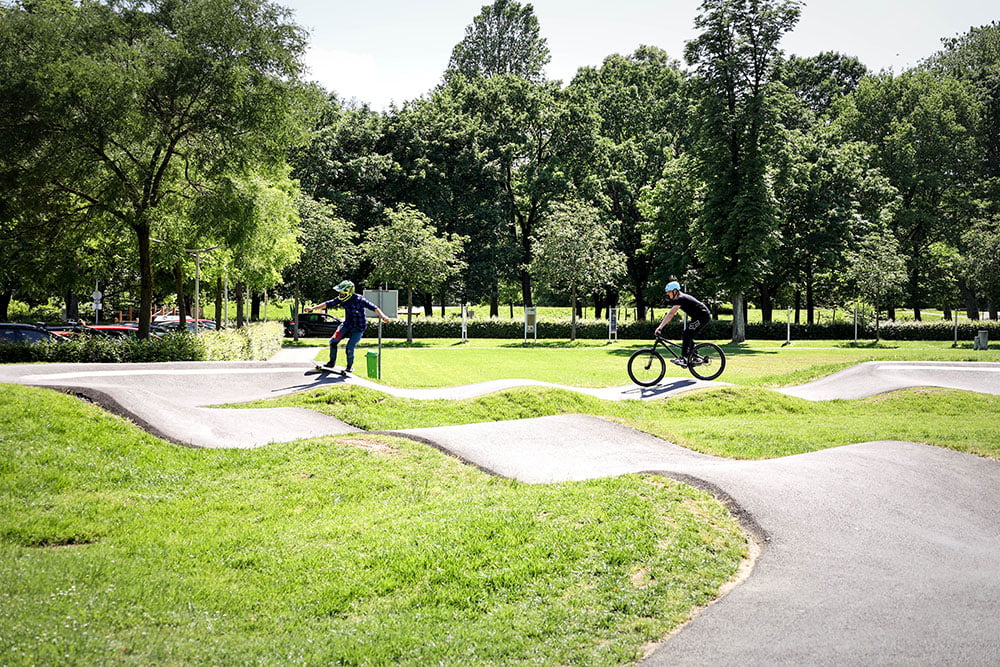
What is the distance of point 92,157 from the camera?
20.3m

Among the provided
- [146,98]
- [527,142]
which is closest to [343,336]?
[146,98]

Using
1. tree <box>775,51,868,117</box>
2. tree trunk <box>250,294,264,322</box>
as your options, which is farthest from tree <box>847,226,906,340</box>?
tree trunk <box>250,294,264,322</box>

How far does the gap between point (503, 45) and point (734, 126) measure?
110 ft

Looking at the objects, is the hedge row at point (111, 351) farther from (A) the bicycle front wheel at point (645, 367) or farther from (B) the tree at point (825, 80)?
(B) the tree at point (825, 80)

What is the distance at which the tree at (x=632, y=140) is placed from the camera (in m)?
50.5

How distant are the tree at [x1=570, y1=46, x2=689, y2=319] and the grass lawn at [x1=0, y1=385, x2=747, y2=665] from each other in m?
42.4

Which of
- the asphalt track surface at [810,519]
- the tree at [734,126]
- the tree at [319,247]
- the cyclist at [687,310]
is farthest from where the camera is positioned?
the tree at [319,247]

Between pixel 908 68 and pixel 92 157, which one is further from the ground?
pixel 908 68

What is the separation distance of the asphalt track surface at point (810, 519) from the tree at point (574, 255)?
29.2m

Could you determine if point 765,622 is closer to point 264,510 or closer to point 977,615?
point 977,615

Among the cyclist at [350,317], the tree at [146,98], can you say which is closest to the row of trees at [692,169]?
the tree at [146,98]

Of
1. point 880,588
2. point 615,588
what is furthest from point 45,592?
point 880,588

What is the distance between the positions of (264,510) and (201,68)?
1647 centimetres

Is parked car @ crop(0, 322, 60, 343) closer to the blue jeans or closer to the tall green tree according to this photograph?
the blue jeans
